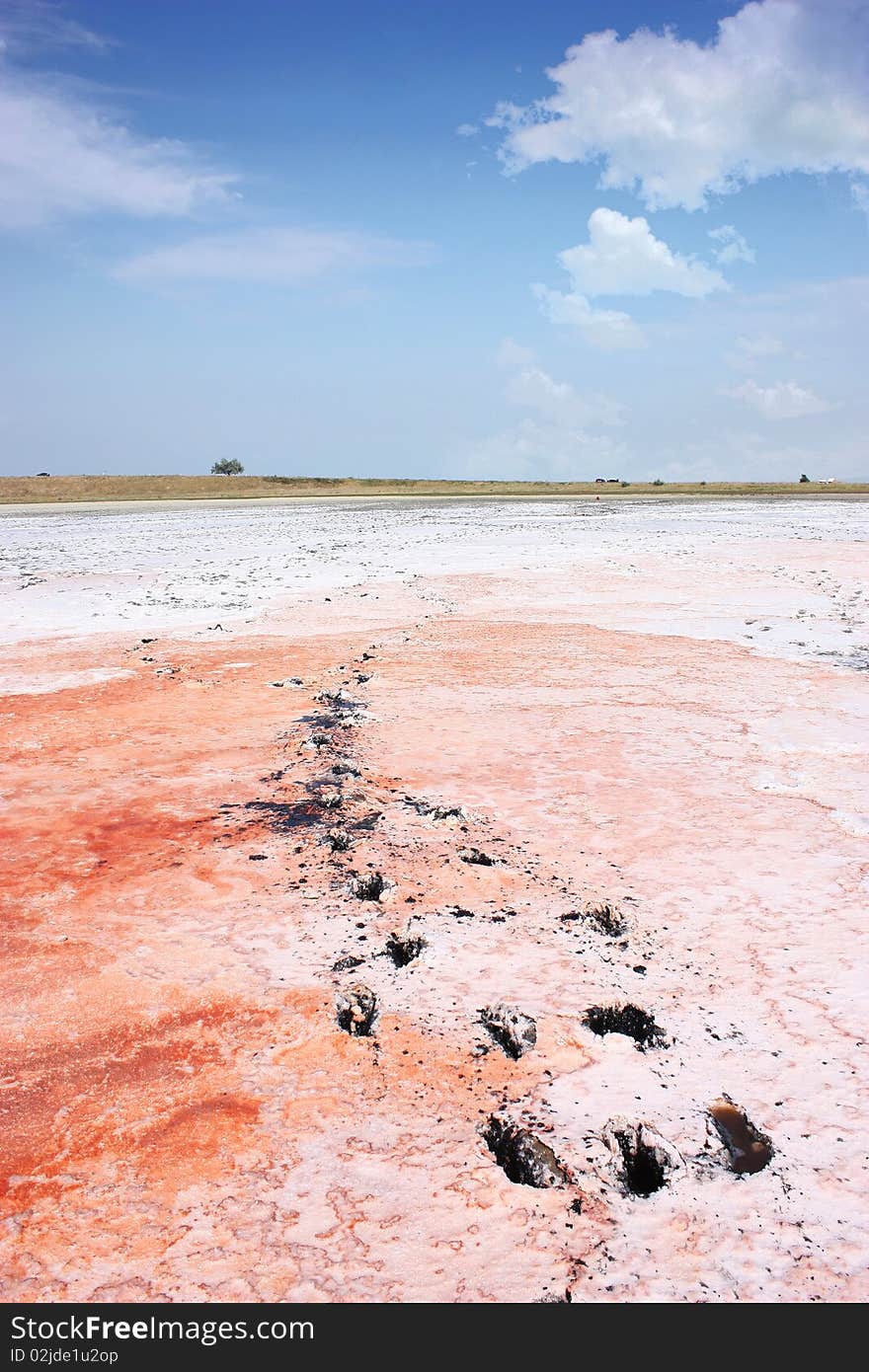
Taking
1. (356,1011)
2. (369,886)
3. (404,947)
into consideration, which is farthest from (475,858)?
(356,1011)

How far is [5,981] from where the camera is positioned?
129 inches

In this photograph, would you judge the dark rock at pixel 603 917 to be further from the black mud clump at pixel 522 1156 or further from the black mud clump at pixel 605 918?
the black mud clump at pixel 522 1156

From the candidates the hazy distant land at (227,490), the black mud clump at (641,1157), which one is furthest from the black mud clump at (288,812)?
the hazy distant land at (227,490)

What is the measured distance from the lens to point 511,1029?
9.60 feet

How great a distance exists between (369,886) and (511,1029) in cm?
122

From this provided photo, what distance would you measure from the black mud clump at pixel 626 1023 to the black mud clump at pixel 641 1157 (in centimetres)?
43

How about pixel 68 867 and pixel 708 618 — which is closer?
pixel 68 867

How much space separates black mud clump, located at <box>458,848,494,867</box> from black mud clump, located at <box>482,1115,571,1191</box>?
1692 millimetres

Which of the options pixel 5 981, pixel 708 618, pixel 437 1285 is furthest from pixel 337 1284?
pixel 708 618

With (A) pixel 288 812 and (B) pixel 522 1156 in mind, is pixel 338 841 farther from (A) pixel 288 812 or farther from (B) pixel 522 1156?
(B) pixel 522 1156

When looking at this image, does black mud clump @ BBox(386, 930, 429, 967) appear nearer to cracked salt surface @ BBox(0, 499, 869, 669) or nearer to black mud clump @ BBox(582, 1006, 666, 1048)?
black mud clump @ BBox(582, 1006, 666, 1048)

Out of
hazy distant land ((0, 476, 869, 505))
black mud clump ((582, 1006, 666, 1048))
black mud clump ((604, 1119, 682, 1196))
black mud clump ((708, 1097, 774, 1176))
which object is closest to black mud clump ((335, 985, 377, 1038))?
black mud clump ((582, 1006, 666, 1048))

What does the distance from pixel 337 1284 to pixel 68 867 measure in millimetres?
2614

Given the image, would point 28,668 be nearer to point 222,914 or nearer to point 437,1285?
point 222,914
